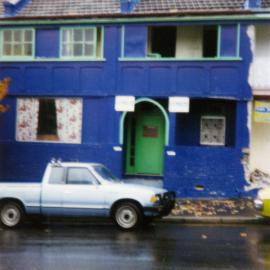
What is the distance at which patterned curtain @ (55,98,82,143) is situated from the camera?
745 inches

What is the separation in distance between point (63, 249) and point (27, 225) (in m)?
3.56

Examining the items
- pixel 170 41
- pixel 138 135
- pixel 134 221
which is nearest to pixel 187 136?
pixel 138 135

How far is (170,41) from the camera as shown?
19438 mm

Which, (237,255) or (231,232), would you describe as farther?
(231,232)

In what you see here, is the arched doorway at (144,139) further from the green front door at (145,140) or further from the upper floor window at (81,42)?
the upper floor window at (81,42)

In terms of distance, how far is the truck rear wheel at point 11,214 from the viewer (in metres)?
13.1

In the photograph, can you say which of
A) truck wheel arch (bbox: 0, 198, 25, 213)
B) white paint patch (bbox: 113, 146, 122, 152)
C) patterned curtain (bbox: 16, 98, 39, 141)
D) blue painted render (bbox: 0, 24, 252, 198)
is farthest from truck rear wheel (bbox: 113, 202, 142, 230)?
patterned curtain (bbox: 16, 98, 39, 141)

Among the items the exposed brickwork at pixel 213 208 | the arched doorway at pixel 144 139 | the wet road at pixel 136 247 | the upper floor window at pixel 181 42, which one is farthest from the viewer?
the arched doorway at pixel 144 139

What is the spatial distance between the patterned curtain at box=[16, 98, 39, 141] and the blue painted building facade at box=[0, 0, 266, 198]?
14 centimetres

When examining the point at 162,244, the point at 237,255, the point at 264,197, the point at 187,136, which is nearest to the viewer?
the point at 237,255

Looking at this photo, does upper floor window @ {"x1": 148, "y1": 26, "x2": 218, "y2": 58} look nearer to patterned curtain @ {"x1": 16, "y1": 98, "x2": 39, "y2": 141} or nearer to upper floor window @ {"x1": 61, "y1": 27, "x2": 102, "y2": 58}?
upper floor window @ {"x1": 61, "y1": 27, "x2": 102, "y2": 58}

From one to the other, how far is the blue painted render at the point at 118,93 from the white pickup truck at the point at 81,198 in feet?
15.5

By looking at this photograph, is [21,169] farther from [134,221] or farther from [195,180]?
[134,221]

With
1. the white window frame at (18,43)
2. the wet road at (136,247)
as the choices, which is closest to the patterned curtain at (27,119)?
the white window frame at (18,43)
